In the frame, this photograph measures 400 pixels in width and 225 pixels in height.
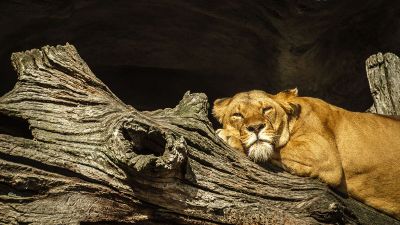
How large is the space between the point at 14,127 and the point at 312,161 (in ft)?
6.25

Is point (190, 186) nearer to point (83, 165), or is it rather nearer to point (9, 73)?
point (83, 165)

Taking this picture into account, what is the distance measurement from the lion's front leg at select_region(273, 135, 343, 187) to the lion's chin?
131mm

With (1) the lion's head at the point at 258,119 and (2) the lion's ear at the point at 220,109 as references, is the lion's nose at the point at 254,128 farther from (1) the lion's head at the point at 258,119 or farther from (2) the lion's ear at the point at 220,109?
(2) the lion's ear at the point at 220,109

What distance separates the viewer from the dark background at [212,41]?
6191mm

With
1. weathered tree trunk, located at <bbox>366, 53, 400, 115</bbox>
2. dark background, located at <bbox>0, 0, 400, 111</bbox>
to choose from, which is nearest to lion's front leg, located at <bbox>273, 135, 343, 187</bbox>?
weathered tree trunk, located at <bbox>366, 53, 400, 115</bbox>

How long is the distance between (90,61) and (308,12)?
7.70 feet

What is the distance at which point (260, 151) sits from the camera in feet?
14.2

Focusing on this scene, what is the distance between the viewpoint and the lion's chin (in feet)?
14.1

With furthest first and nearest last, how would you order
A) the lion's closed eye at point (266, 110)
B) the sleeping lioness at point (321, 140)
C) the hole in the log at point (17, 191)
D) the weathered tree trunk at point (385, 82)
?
the weathered tree trunk at point (385, 82), the lion's closed eye at point (266, 110), the sleeping lioness at point (321, 140), the hole in the log at point (17, 191)

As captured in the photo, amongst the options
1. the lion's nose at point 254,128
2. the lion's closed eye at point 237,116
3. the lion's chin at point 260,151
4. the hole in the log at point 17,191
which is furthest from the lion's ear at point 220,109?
the hole in the log at point 17,191

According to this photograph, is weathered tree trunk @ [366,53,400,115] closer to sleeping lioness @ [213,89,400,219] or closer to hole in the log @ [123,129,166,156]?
sleeping lioness @ [213,89,400,219]

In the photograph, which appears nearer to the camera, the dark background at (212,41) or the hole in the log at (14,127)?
the hole in the log at (14,127)

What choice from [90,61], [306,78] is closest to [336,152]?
[306,78]

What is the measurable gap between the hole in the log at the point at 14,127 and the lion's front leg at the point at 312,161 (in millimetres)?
1632
